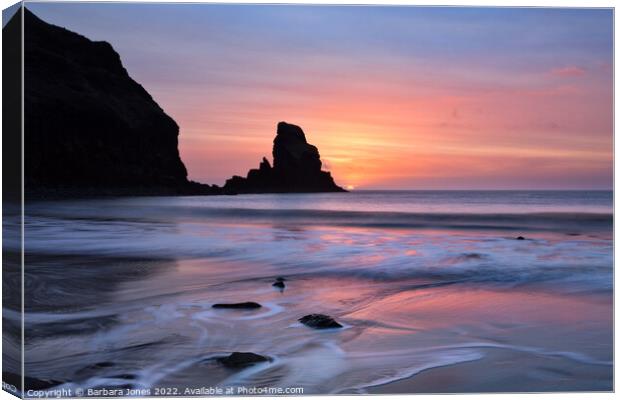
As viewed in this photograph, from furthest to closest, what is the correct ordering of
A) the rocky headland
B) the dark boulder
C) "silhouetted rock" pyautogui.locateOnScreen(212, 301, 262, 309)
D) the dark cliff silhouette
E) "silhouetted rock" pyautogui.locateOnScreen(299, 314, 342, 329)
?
the dark cliff silhouette → the rocky headland → the dark boulder → "silhouetted rock" pyautogui.locateOnScreen(212, 301, 262, 309) → "silhouetted rock" pyautogui.locateOnScreen(299, 314, 342, 329)

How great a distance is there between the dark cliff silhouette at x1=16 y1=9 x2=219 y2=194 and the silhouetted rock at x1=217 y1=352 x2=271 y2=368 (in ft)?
34.3

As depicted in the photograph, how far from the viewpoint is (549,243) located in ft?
31.8

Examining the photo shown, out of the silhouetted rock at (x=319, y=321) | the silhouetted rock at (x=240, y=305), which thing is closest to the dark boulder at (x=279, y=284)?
the silhouetted rock at (x=240, y=305)

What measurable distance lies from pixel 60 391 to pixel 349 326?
2121 millimetres

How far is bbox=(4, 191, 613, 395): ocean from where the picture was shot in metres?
4.34

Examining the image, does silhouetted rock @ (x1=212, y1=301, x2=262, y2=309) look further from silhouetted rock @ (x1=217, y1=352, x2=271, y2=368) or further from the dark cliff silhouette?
the dark cliff silhouette

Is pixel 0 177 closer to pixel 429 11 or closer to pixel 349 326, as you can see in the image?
pixel 349 326

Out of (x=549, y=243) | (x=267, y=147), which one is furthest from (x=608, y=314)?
(x=549, y=243)

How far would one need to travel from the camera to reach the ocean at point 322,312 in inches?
171

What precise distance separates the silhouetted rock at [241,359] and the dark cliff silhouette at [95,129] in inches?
412

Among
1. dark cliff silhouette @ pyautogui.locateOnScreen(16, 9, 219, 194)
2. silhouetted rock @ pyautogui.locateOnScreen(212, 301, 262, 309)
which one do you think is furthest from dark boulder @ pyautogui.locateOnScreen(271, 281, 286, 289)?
dark cliff silhouette @ pyautogui.locateOnScreen(16, 9, 219, 194)

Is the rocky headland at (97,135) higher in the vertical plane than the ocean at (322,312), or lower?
higher

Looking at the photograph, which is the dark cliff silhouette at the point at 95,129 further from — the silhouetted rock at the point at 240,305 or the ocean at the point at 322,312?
the silhouetted rock at the point at 240,305

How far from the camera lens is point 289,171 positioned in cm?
1329
